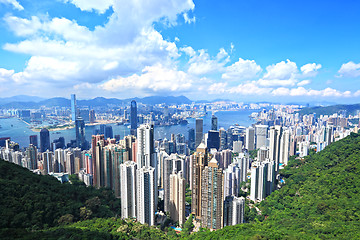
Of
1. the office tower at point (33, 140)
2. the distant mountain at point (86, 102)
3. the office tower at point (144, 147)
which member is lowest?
the office tower at point (33, 140)

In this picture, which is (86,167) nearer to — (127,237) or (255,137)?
(127,237)

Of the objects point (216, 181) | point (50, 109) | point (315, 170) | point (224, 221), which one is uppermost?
point (50, 109)

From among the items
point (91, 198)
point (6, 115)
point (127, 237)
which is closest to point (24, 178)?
point (91, 198)

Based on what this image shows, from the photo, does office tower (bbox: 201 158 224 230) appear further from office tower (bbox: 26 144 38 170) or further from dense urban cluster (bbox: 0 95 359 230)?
office tower (bbox: 26 144 38 170)

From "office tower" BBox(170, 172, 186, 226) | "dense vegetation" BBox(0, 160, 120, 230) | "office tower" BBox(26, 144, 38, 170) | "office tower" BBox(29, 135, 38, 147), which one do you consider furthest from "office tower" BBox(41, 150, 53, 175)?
"office tower" BBox(170, 172, 186, 226)

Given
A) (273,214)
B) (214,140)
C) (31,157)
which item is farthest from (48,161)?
(214,140)

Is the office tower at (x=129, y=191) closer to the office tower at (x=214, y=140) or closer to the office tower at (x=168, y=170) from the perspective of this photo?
the office tower at (x=168, y=170)

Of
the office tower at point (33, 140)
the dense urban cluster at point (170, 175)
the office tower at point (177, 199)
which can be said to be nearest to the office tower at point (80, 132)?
the office tower at point (33, 140)
